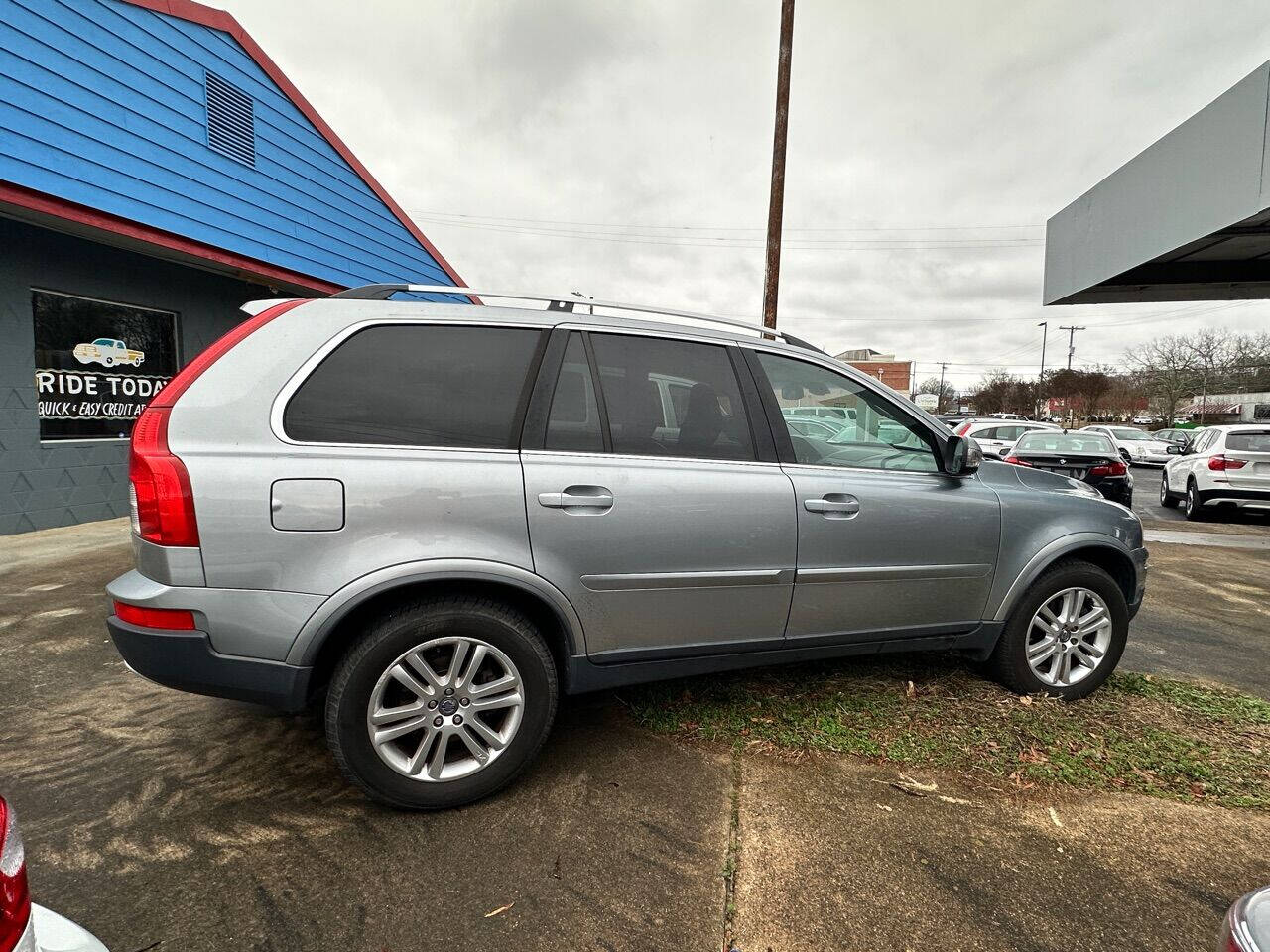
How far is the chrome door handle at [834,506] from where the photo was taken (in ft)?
8.77

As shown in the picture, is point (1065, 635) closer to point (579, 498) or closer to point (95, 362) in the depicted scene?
point (579, 498)

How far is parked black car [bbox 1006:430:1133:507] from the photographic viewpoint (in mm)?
8820

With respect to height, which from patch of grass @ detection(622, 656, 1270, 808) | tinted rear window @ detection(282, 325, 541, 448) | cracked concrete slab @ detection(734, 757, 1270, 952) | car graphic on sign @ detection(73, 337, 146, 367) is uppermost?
car graphic on sign @ detection(73, 337, 146, 367)

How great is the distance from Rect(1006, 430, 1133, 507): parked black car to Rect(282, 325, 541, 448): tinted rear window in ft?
27.5

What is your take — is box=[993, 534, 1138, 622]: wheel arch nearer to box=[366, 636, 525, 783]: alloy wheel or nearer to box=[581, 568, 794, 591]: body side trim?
box=[581, 568, 794, 591]: body side trim

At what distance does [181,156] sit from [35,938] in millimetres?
8308

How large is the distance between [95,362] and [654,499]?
7.58 metres

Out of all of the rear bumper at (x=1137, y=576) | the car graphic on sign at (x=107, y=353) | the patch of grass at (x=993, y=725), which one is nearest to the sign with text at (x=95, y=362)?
the car graphic on sign at (x=107, y=353)

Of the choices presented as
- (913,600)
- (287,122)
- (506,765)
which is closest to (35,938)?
(506,765)

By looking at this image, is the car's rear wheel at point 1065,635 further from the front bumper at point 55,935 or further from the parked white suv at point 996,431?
the parked white suv at point 996,431

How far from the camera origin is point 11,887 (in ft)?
3.04

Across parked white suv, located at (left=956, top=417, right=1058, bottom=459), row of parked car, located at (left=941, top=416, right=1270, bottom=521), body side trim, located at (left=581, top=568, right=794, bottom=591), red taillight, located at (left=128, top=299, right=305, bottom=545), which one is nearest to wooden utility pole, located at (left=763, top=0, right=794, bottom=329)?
row of parked car, located at (left=941, top=416, right=1270, bottom=521)

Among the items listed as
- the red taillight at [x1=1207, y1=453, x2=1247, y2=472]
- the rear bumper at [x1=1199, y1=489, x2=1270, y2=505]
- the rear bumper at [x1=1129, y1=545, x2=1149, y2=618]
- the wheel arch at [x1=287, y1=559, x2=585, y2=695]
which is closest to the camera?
the wheel arch at [x1=287, y1=559, x2=585, y2=695]

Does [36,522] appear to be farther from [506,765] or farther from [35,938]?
[35,938]
